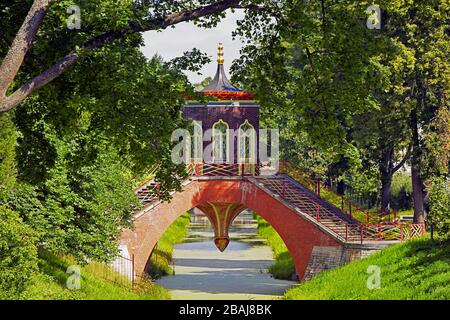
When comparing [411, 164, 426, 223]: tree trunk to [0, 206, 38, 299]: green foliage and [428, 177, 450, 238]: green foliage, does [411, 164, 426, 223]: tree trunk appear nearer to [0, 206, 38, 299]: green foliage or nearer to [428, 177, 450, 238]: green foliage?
[428, 177, 450, 238]: green foliage

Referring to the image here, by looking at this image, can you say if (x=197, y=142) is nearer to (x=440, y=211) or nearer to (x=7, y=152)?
(x=440, y=211)

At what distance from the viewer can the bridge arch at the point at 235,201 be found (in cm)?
3166

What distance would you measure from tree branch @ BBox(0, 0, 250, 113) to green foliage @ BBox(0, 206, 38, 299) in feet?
13.2

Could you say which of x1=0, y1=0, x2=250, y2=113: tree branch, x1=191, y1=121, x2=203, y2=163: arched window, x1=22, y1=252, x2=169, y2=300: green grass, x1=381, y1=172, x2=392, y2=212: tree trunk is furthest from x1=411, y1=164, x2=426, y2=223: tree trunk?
x1=0, y1=0, x2=250, y2=113: tree branch

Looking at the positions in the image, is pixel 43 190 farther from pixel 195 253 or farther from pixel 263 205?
pixel 195 253

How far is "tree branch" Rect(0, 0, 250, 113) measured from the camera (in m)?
13.4

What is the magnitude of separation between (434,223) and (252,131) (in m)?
13.7

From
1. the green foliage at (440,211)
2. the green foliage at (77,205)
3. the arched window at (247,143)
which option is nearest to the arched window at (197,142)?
the arched window at (247,143)

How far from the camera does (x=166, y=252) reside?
144 ft

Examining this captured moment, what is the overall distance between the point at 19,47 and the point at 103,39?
5.80 ft

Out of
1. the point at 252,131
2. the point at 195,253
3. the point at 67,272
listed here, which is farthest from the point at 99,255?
the point at 195,253

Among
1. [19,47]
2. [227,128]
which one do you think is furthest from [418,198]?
[19,47]

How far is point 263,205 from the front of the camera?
110 ft

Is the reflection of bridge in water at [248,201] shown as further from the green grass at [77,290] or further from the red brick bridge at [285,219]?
the green grass at [77,290]
